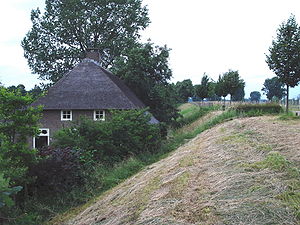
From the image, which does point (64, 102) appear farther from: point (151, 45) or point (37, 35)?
point (37, 35)

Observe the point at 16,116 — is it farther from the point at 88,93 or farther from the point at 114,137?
the point at 88,93

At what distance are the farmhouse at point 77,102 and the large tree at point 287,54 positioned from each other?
29.4 feet

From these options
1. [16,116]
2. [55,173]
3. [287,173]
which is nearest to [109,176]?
[55,173]

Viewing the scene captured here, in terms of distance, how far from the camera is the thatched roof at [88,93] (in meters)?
21.1

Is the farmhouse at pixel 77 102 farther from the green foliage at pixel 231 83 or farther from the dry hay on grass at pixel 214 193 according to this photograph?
the dry hay on grass at pixel 214 193

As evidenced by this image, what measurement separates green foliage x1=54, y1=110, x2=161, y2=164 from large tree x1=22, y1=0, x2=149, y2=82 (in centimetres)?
1688

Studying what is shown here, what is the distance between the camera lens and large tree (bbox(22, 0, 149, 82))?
30.8m

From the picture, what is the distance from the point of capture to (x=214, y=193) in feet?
16.8

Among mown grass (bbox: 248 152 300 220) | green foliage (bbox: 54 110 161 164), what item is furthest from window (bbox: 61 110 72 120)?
mown grass (bbox: 248 152 300 220)

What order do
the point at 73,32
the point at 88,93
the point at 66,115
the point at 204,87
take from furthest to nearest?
the point at 204,87 → the point at 73,32 → the point at 88,93 → the point at 66,115

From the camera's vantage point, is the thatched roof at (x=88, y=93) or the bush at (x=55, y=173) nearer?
the bush at (x=55, y=173)

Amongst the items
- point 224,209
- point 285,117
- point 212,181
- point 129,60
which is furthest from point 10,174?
point 129,60

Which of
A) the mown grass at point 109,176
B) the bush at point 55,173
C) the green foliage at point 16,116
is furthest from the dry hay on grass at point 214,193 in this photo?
the green foliage at point 16,116

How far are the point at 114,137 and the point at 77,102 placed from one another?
853 centimetres
